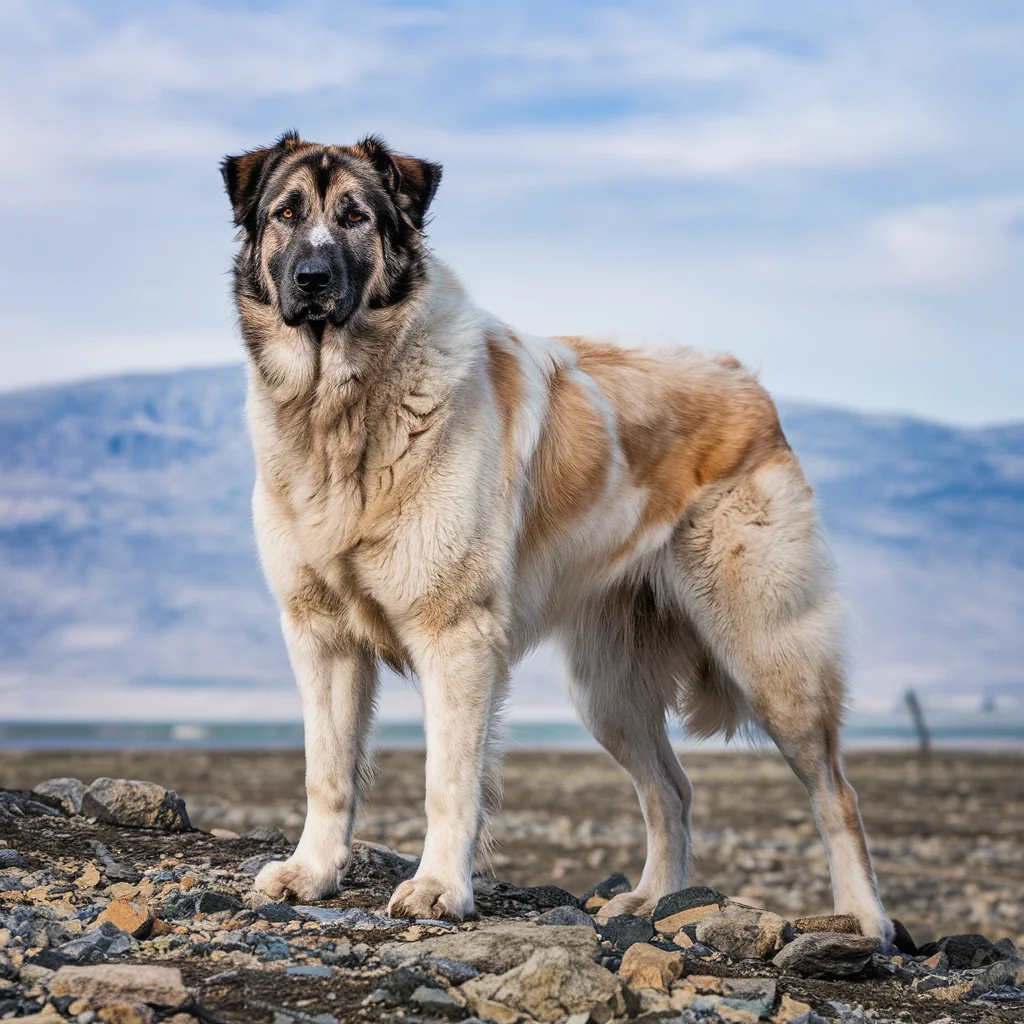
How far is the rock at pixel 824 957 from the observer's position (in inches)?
165

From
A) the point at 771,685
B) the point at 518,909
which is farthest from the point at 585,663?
the point at 518,909

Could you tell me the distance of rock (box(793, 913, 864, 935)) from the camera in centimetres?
481

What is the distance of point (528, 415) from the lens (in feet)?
15.5

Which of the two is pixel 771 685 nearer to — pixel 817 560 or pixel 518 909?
pixel 817 560

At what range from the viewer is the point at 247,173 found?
4676 mm

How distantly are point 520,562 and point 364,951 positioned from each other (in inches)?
62.1

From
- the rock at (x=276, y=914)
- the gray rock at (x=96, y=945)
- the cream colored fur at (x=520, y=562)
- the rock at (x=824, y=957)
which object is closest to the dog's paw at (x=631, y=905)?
the cream colored fur at (x=520, y=562)

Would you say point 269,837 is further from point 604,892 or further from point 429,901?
point 429,901

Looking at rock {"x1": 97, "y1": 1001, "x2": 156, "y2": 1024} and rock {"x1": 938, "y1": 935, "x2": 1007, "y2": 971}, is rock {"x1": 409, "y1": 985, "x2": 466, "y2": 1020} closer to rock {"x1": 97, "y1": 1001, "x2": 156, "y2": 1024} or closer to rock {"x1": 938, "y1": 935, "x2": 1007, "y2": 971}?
rock {"x1": 97, "y1": 1001, "x2": 156, "y2": 1024}

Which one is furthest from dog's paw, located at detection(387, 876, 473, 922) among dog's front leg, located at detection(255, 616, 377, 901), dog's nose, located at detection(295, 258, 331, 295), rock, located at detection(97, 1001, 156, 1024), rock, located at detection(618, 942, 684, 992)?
dog's nose, located at detection(295, 258, 331, 295)

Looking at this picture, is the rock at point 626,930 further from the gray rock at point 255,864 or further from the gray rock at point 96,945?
the gray rock at point 96,945

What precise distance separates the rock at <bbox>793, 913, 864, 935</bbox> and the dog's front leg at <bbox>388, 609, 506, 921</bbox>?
1.48m

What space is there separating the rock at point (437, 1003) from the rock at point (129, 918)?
1041mm

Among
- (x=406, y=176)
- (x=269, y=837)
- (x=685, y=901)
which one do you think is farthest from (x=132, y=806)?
(x=406, y=176)
